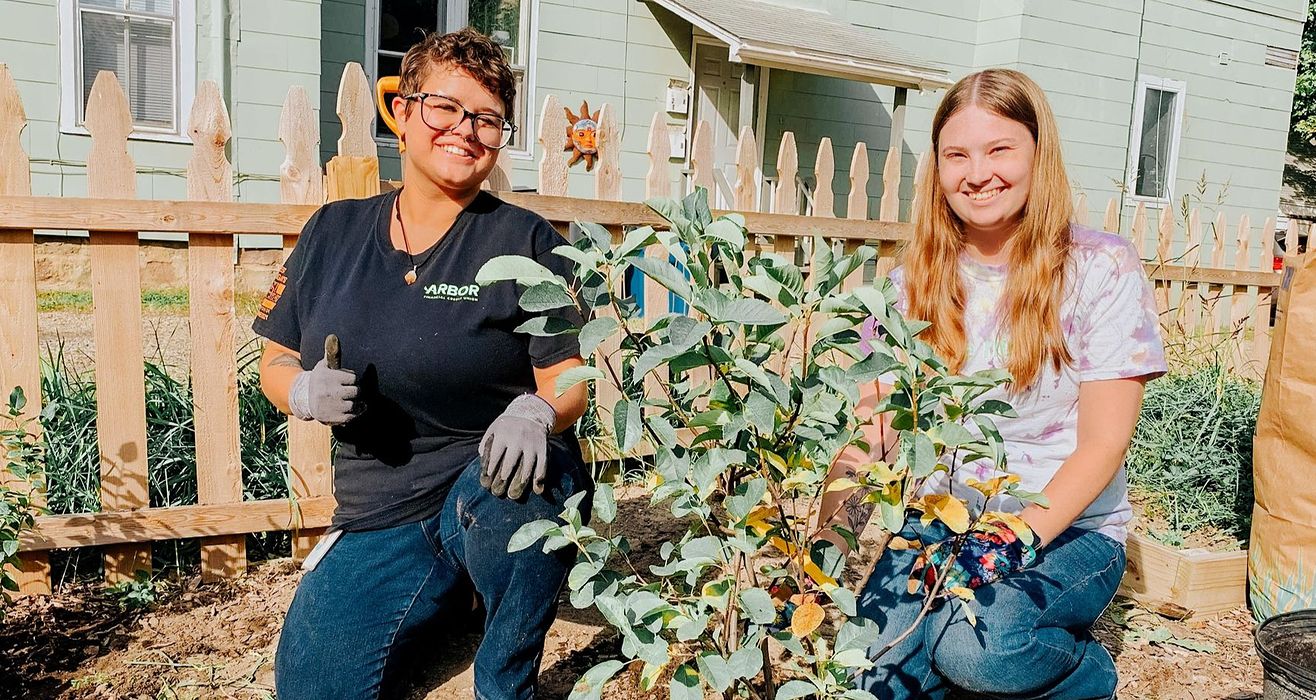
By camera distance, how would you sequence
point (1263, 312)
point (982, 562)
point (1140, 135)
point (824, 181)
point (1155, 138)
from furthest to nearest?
point (1155, 138) → point (1140, 135) → point (1263, 312) → point (824, 181) → point (982, 562)

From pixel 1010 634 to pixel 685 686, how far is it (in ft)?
2.70

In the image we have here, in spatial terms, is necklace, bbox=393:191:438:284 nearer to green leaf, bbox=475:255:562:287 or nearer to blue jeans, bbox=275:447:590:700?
blue jeans, bbox=275:447:590:700

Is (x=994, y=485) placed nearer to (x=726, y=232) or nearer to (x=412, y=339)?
(x=726, y=232)

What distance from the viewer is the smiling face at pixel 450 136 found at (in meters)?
2.07

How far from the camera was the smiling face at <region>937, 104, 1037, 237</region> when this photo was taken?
6.15 feet

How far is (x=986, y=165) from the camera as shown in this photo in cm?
189

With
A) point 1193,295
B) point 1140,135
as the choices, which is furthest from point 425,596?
point 1140,135

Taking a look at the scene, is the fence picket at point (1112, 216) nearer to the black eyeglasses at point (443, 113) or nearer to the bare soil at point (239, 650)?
the bare soil at point (239, 650)

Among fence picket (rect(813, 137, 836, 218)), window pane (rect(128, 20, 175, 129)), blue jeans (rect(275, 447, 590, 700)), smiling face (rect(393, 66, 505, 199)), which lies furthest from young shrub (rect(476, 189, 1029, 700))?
window pane (rect(128, 20, 175, 129))

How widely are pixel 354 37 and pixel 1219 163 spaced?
34.9 ft

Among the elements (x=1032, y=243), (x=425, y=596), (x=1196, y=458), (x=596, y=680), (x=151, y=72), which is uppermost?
(x=151, y=72)

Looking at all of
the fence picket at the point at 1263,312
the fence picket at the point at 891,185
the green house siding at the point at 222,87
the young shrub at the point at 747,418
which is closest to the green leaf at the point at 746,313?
the young shrub at the point at 747,418

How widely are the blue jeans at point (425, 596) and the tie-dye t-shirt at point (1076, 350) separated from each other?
0.88 m

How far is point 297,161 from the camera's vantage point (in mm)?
2902
